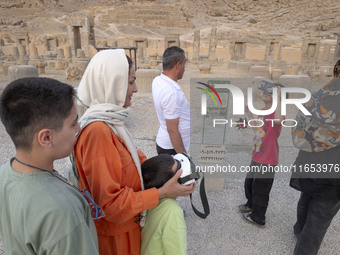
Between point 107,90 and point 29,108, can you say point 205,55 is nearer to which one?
point 107,90

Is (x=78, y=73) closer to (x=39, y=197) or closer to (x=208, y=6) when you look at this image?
(x=39, y=197)

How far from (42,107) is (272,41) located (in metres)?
20.7

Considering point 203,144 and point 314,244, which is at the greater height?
point 203,144

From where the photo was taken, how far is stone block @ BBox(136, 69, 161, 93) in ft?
31.6

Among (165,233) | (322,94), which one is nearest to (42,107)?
(165,233)

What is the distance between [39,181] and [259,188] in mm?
2270

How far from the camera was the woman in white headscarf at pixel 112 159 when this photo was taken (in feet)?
A: 3.85

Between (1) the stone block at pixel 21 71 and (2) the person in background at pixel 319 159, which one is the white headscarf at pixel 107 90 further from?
(1) the stone block at pixel 21 71

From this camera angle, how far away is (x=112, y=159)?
1.19 metres

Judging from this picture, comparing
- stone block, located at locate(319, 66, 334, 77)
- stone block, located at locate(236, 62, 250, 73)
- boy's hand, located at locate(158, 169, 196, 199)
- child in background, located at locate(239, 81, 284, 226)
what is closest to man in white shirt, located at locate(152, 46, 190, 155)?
child in background, located at locate(239, 81, 284, 226)

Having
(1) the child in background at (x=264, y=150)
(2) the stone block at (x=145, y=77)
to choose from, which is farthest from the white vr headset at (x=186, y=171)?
(2) the stone block at (x=145, y=77)

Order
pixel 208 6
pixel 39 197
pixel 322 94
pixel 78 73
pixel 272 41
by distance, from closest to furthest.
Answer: pixel 39 197
pixel 322 94
pixel 78 73
pixel 272 41
pixel 208 6

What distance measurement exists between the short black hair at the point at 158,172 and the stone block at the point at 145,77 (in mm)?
8488

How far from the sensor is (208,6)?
41562 mm
